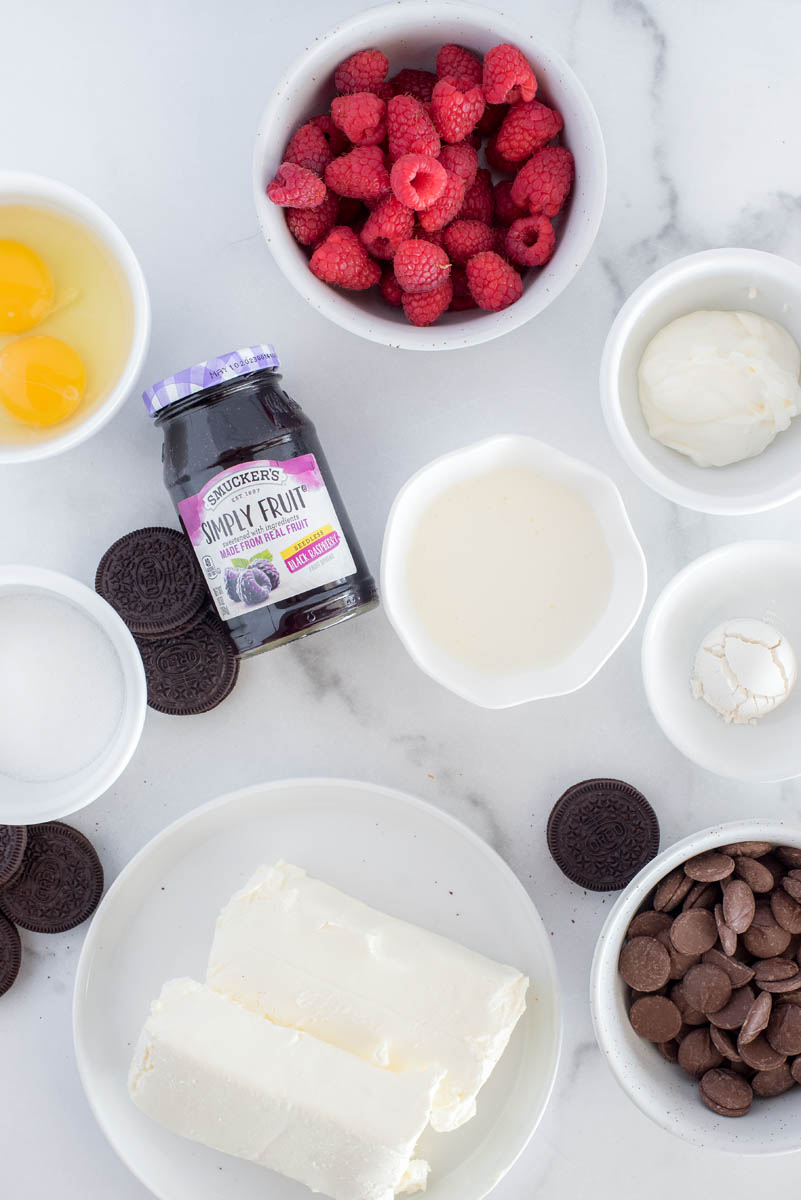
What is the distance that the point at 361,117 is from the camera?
1148 mm

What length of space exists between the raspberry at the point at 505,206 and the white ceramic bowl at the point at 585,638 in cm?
30

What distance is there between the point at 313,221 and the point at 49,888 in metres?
1.01

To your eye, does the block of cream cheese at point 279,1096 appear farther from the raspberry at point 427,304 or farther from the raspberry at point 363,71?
the raspberry at point 363,71

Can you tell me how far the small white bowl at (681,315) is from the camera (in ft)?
3.87

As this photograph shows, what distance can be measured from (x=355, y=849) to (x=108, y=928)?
37 centimetres

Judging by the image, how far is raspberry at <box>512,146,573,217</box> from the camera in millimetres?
1185

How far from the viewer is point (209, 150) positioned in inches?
53.1

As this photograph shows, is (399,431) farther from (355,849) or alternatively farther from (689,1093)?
(689,1093)

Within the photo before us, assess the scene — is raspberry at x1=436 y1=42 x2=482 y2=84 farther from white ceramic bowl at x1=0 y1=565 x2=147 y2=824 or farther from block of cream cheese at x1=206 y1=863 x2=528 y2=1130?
block of cream cheese at x1=206 y1=863 x2=528 y2=1130

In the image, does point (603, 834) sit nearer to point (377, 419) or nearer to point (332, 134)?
point (377, 419)

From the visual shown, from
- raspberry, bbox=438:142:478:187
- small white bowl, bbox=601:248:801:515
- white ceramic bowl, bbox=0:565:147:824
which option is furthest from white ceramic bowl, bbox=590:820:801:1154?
raspberry, bbox=438:142:478:187

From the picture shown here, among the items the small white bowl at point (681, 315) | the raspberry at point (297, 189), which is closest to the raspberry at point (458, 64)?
the raspberry at point (297, 189)

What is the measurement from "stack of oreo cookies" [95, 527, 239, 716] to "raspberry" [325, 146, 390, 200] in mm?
526

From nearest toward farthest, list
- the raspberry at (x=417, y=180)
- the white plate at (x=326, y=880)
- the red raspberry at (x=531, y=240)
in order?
the raspberry at (x=417, y=180) < the red raspberry at (x=531, y=240) < the white plate at (x=326, y=880)
